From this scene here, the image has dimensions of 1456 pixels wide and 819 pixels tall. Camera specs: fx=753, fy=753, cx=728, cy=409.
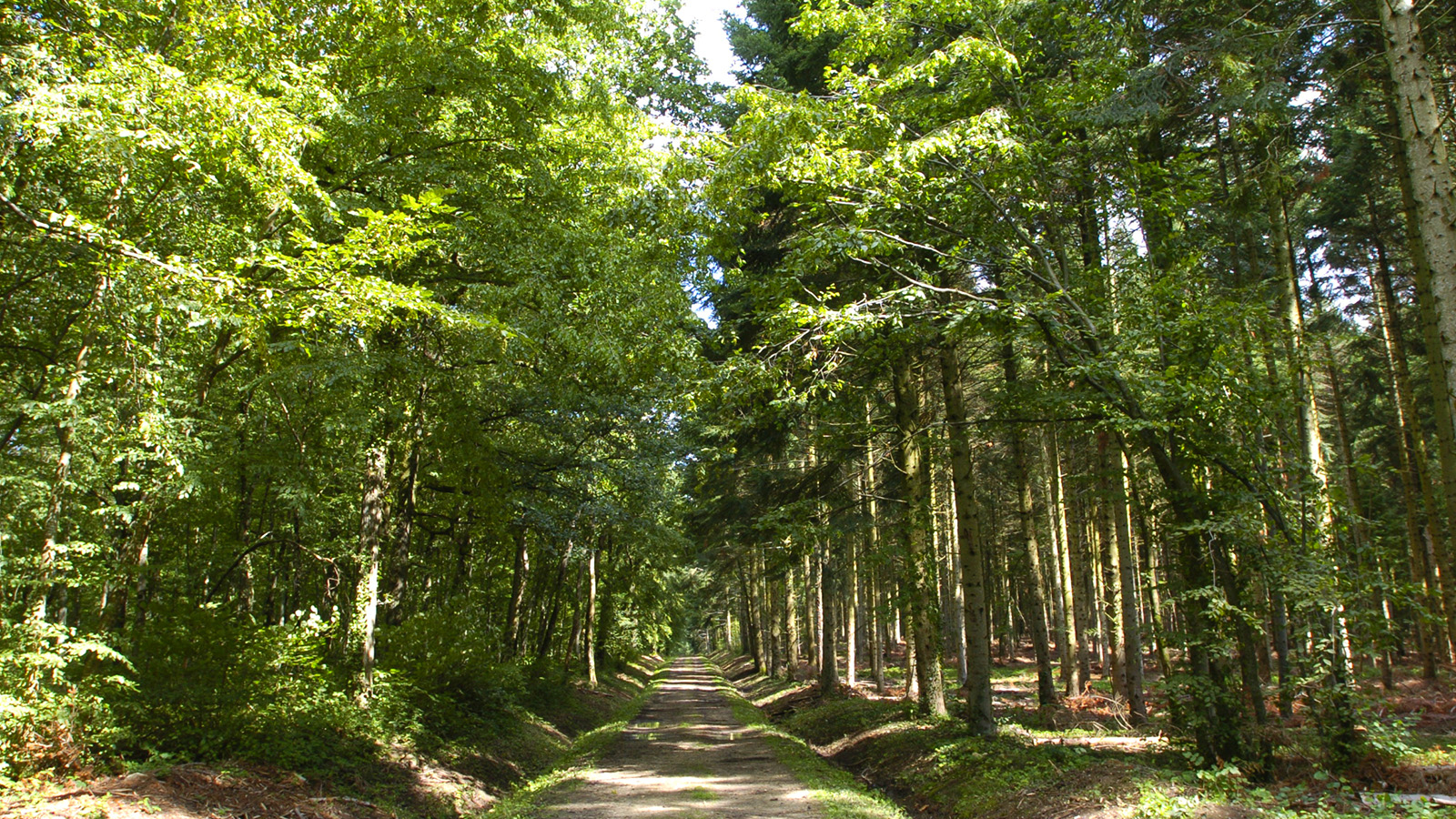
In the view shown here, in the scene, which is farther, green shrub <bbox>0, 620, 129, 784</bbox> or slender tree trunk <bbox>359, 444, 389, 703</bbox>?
slender tree trunk <bbox>359, 444, 389, 703</bbox>

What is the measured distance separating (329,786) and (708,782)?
194 inches

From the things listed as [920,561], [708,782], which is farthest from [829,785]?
[920,561]

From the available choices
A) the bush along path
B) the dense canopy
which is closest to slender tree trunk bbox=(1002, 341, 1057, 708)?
the dense canopy

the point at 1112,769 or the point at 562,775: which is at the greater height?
the point at 1112,769

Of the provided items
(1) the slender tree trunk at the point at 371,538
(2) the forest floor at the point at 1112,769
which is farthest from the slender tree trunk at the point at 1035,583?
(1) the slender tree trunk at the point at 371,538

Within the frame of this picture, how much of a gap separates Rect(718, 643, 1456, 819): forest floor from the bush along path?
2.98ft

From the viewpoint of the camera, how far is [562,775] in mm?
12008

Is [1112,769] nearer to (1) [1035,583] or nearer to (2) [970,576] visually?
(2) [970,576]

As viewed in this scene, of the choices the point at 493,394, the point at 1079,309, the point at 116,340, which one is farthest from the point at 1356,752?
the point at 493,394

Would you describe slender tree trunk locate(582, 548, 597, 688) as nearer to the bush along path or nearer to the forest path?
the forest path

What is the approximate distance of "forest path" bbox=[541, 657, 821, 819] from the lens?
862 cm

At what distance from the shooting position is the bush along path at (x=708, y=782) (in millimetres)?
8602

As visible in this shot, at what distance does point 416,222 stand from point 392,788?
6786 mm

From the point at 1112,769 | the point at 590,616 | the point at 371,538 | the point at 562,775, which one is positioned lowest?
the point at 562,775
